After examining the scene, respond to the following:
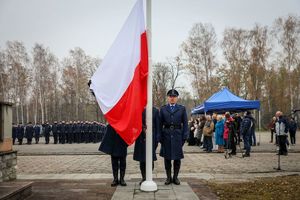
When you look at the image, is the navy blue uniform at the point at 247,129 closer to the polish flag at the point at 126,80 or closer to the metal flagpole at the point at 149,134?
the metal flagpole at the point at 149,134

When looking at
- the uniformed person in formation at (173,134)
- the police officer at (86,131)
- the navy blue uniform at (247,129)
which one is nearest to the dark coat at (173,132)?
the uniformed person in formation at (173,134)

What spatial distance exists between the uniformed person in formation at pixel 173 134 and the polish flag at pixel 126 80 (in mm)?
869

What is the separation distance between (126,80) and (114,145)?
1.52 m

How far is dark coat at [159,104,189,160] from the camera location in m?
7.89

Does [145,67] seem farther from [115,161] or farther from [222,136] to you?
[222,136]

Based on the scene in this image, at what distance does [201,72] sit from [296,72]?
1202 cm

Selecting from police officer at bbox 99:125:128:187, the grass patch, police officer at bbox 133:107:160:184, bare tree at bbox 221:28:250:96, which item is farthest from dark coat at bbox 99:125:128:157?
bare tree at bbox 221:28:250:96

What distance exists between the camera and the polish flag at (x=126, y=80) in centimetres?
724

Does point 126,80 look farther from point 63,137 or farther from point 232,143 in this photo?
point 63,137

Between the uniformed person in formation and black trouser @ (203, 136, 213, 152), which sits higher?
the uniformed person in formation

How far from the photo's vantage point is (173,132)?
7.99 m

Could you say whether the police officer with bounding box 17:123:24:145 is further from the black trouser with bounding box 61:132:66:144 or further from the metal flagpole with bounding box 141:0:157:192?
the metal flagpole with bounding box 141:0:157:192

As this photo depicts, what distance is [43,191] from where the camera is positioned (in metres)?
7.36

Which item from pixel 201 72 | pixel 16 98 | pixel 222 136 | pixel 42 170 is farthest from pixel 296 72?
pixel 42 170
